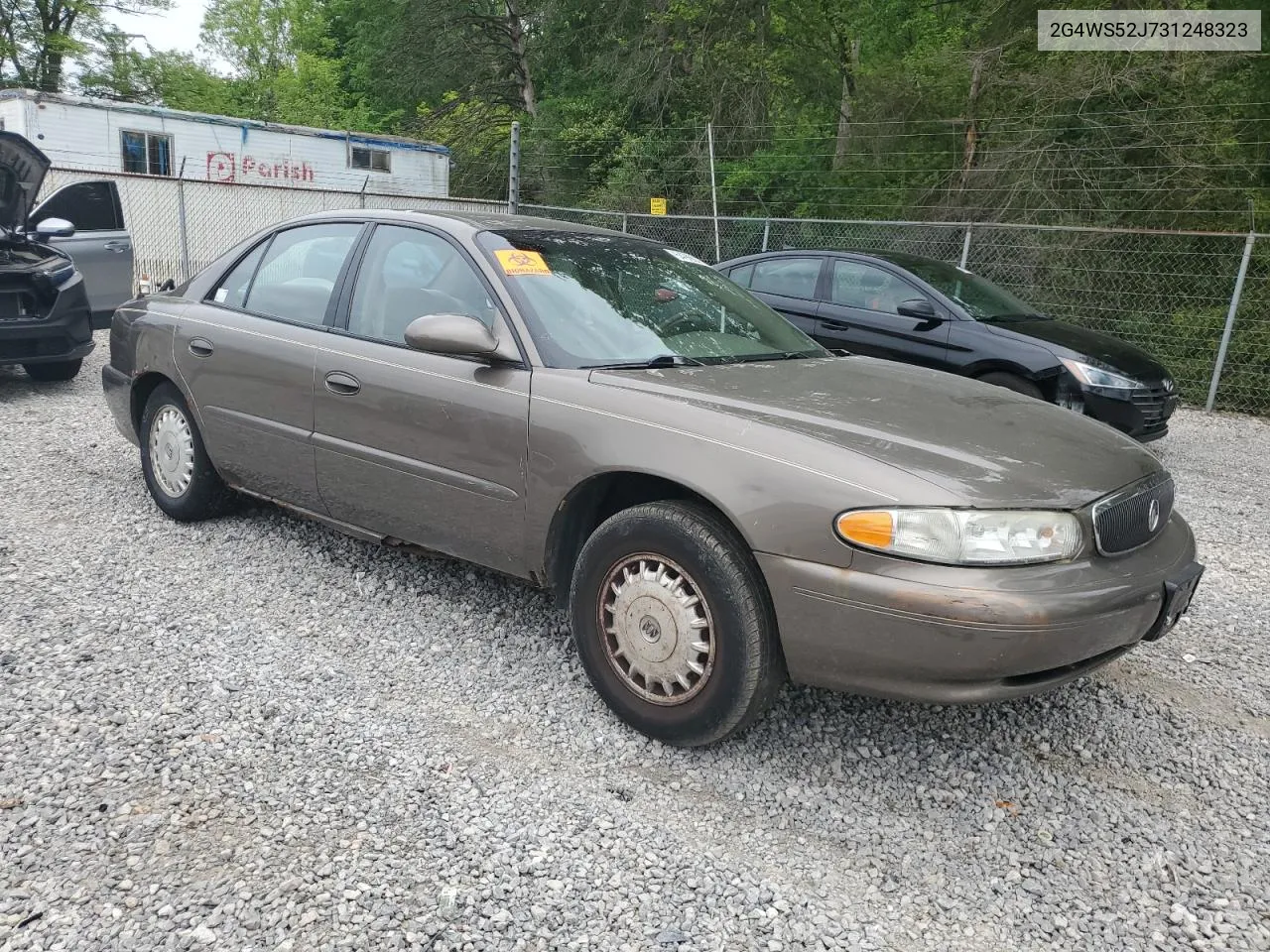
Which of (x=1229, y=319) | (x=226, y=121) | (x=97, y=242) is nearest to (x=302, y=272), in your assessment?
(x=97, y=242)

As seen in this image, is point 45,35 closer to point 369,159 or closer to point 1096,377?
point 369,159

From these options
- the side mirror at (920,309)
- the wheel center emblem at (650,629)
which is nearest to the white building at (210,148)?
the side mirror at (920,309)

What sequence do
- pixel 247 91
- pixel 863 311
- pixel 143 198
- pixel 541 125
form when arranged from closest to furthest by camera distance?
pixel 863 311 < pixel 143 198 < pixel 541 125 < pixel 247 91

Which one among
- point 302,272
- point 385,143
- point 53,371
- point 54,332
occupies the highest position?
point 385,143

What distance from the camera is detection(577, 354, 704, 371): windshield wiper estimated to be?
10.5 ft

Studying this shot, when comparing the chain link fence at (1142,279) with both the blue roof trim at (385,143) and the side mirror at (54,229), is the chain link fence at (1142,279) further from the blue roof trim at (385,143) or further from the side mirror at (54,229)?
the blue roof trim at (385,143)

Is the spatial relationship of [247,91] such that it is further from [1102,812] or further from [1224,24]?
[1102,812]

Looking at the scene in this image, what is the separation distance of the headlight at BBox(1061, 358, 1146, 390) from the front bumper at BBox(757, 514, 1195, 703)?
4823 mm

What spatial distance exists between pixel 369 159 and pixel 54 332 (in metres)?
17.1

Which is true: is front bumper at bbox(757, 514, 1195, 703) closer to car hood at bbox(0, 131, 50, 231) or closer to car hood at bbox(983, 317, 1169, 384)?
car hood at bbox(983, 317, 1169, 384)

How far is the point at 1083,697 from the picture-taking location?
11.1 feet

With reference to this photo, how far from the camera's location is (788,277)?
27.7 ft

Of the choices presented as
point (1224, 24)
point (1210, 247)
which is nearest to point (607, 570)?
point (1210, 247)

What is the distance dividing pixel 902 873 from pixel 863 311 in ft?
19.9
